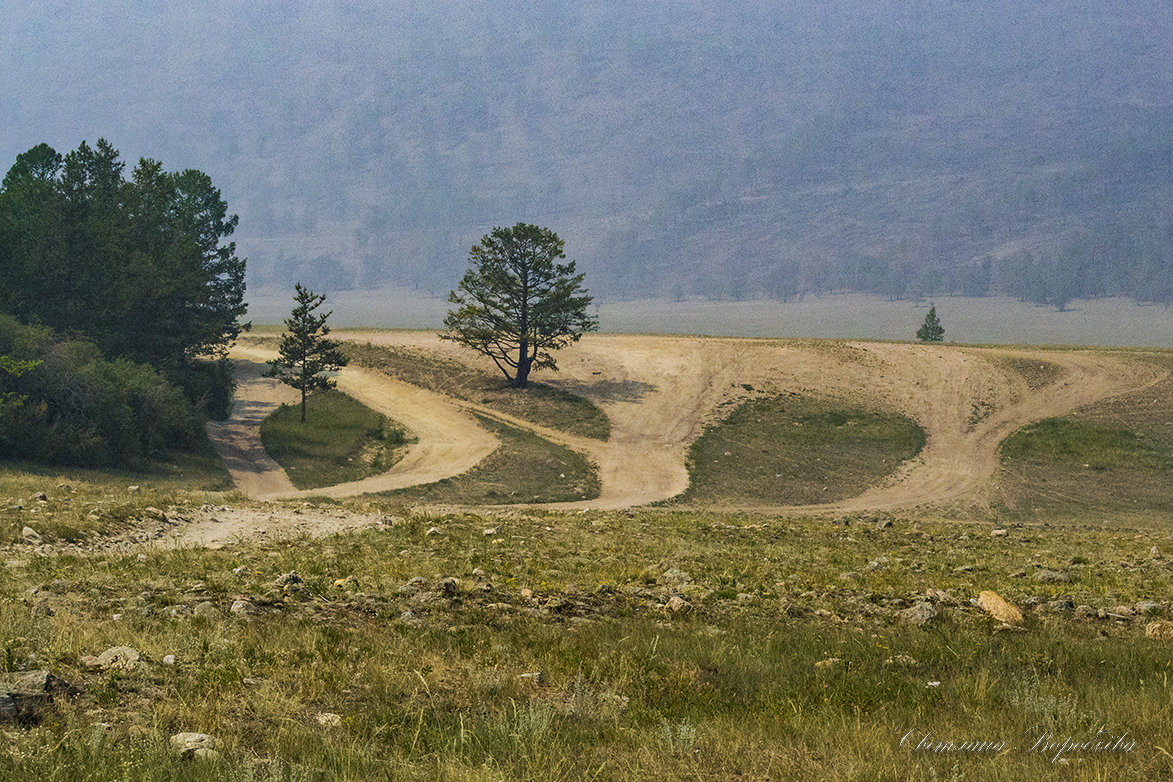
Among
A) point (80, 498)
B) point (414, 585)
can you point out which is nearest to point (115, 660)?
point (414, 585)

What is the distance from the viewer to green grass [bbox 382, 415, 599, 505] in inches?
1443

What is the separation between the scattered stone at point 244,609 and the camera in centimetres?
984

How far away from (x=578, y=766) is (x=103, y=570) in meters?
10.5

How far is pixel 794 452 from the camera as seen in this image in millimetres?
47688

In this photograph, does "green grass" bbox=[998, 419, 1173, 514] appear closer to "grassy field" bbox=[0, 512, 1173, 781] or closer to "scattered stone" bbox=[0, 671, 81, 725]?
"grassy field" bbox=[0, 512, 1173, 781]

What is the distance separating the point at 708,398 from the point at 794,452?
33.8 ft

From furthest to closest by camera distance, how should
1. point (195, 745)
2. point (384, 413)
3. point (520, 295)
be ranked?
1. point (520, 295)
2. point (384, 413)
3. point (195, 745)

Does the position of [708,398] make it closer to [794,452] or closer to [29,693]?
[794,452]

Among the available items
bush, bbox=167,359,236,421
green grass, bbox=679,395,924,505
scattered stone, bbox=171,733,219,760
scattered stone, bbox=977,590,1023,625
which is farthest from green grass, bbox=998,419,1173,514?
bush, bbox=167,359,236,421

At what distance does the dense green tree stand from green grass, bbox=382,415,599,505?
420 inches

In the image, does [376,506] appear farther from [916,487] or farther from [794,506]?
[916,487]

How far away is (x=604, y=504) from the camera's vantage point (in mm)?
36562

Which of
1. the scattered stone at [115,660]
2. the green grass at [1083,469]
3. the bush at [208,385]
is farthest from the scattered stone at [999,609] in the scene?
the bush at [208,385]

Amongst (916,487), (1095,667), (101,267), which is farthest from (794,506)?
(101,267)
